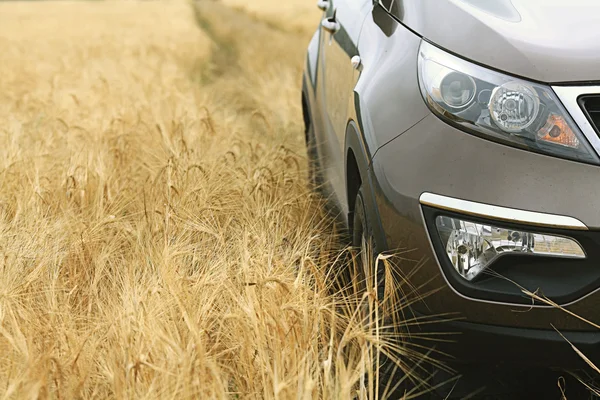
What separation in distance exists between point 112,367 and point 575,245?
1181mm

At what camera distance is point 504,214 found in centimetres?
224

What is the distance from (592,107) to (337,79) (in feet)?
4.64

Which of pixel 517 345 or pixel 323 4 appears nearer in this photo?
pixel 517 345

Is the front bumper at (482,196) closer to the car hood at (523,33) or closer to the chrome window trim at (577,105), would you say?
the chrome window trim at (577,105)

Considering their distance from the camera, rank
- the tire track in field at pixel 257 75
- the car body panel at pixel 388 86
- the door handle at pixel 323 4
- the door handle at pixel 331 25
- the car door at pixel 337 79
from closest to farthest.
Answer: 1. the car body panel at pixel 388 86
2. the car door at pixel 337 79
3. the door handle at pixel 331 25
4. the door handle at pixel 323 4
5. the tire track in field at pixel 257 75

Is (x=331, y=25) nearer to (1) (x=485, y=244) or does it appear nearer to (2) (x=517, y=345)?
(1) (x=485, y=244)

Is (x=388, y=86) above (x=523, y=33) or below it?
below

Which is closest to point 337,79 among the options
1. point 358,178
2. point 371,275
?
point 358,178

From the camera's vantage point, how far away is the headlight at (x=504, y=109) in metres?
2.26

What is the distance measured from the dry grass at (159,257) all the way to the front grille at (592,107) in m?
0.77

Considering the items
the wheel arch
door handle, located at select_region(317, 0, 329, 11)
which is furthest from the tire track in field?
the wheel arch

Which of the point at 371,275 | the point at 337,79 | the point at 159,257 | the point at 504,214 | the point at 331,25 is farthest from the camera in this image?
the point at 331,25

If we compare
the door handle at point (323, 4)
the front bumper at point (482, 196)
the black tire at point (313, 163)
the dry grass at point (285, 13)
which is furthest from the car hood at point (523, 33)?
the dry grass at point (285, 13)

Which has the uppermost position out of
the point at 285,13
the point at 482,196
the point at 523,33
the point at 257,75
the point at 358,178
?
the point at 523,33
